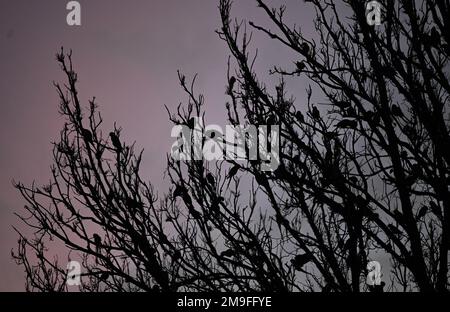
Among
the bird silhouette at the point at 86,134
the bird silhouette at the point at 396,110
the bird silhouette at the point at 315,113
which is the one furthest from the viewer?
the bird silhouette at the point at 315,113

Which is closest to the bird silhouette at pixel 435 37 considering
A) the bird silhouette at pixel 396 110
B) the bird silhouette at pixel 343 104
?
the bird silhouette at pixel 396 110

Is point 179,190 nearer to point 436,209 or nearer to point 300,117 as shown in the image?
point 300,117

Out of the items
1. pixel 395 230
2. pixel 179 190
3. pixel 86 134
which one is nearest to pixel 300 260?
pixel 395 230

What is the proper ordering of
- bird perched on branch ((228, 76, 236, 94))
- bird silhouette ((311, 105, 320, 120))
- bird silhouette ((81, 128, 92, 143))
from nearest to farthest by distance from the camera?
1. bird silhouette ((81, 128, 92, 143))
2. bird perched on branch ((228, 76, 236, 94))
3. bird silhouette ((311, 105, 320, 120))

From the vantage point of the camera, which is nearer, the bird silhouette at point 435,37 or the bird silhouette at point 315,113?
the bird silhouette at point 435,37

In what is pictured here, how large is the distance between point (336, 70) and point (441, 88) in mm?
969

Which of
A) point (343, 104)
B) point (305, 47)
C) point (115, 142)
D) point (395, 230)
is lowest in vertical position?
point (395, 230)

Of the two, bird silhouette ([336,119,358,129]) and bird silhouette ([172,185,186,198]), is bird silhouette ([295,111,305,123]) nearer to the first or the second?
bird silhouette ([336,119,358,129])

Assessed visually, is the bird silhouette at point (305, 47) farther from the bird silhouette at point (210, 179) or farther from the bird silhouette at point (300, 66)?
the bird silhouette at point (210, 179)

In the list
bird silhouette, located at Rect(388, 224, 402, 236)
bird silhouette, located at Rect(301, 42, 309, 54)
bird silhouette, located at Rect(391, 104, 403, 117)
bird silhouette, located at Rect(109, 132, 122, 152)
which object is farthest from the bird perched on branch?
bird silhouette, located at Rect(388, 224, 402, 236)

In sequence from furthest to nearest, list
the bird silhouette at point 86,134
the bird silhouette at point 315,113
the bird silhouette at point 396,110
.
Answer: the bird silhouette at point 315,113 < the bird silhouette at point 86,134 < the bird silhouette at point 396,110

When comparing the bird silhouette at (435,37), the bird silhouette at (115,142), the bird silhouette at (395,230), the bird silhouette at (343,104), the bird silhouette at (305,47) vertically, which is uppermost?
the bird silhouette at (305,47)

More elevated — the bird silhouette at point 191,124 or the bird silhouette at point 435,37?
the bird silhouette at point 435,37

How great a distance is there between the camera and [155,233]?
3.68m
